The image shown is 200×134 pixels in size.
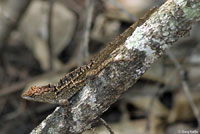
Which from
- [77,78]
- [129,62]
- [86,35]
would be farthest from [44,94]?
[129,62]

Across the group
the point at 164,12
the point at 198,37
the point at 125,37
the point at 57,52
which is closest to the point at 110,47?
the point at 125,37

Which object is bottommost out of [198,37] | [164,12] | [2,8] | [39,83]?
[164,12]

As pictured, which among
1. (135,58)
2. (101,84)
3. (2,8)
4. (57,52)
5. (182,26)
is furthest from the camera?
(57,52)

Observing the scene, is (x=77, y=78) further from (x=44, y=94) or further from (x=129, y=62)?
(x=129, y=62)

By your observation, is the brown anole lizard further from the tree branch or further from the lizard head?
the tree branch

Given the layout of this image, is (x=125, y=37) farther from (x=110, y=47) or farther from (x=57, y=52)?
(x=57, y=52)

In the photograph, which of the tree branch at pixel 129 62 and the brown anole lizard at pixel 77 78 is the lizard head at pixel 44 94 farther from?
the tree branch at pixel 129 62
